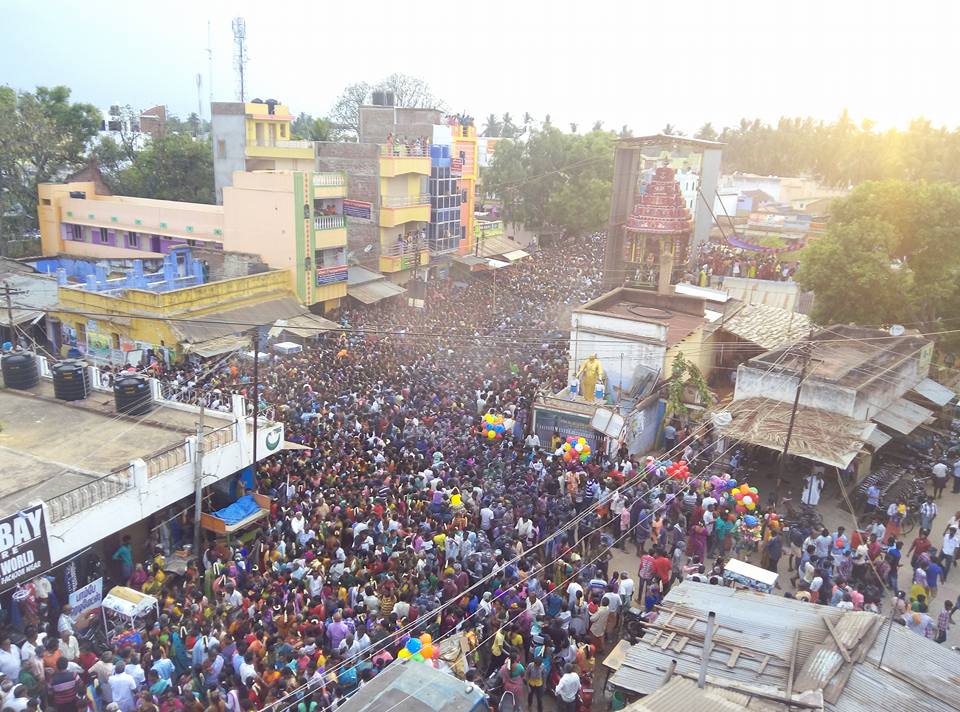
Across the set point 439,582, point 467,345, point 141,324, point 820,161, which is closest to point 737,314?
point 467,345

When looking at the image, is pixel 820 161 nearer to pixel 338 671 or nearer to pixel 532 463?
pixel 532 463

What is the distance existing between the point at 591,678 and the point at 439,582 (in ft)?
9.28

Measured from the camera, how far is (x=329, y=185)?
32344mm

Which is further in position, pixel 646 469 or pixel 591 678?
pixel 646 469

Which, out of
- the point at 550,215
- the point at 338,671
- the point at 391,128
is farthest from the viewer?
the point at 550,215

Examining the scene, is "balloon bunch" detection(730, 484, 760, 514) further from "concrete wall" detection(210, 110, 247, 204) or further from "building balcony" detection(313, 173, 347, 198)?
"concrete wall" detection(210, 110, 247, 204)

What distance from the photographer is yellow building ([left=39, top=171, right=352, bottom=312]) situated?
2941cm

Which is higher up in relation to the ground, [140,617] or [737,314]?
[737,314]

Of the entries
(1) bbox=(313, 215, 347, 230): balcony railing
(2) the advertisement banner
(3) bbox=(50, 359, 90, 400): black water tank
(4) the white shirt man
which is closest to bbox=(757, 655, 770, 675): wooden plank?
(4) the white shirt man

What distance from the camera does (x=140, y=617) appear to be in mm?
10961

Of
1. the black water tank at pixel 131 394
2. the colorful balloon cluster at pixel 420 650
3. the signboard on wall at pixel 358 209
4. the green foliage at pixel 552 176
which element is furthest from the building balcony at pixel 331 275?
the green foliage at pixel 552 176

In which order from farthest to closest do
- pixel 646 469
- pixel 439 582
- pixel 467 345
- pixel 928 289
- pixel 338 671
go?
pixel 467 345
pixel 928 289
pixel 646 469
pixel 439 582
pixel 338 671

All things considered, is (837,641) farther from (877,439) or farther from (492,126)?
(492,126)

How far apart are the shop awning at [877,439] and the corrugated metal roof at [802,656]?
8980 mm
